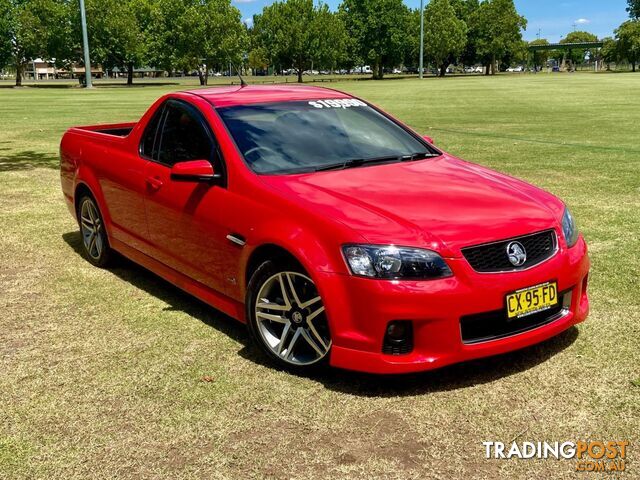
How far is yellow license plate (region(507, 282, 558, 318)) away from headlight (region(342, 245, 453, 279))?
16.1 inches

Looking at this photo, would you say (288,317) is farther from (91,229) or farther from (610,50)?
(610,50)

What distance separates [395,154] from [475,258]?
157 cm

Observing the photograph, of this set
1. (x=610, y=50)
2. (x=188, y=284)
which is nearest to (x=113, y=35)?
(x=188, y=284)

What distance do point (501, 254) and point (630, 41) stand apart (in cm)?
12380

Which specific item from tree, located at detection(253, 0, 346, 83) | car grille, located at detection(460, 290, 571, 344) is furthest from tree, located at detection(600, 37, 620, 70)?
car grille, located at detection(460, 290, 571, 344)

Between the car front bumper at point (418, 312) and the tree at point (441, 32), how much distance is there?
3948 inches

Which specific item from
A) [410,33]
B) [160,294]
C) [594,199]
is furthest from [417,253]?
[410,33]

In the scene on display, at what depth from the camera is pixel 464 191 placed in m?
4.08

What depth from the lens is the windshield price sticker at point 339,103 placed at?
511cm

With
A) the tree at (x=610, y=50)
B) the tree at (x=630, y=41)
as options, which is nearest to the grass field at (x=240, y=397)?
the tree at (x=630, y=41)

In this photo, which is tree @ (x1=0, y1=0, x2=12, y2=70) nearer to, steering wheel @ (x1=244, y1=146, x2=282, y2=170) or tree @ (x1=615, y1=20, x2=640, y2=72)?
steering wheel @ (x1=244, y1=146, x2=282, y2=170)

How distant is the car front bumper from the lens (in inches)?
134

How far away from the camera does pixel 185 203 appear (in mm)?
4637

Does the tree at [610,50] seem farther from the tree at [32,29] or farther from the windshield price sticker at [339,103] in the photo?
the windshield price sticker at [339,103]
